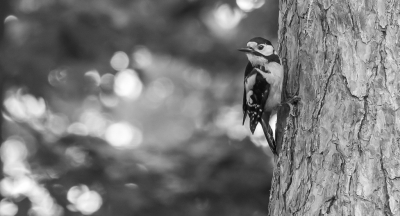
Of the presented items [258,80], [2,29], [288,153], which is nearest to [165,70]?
[2,29]

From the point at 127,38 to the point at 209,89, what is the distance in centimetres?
221

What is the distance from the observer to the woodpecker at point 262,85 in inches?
174

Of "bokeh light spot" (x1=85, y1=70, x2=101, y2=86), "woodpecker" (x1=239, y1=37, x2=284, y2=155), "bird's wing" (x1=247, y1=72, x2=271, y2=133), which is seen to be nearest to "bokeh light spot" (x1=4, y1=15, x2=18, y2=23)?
"bokeh light spot" (x1=85, y1=70, x2=101, y2=86)

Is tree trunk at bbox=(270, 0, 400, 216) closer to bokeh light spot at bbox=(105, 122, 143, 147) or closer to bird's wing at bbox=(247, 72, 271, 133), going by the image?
bird's wing at bbox=(247, 72, 271, 133)

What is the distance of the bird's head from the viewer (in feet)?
15.3

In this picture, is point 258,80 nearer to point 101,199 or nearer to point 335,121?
point 335,121

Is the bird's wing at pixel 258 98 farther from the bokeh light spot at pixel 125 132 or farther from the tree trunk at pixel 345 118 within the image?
the bokeh light spot at pixel 125 132

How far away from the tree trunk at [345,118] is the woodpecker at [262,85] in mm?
486

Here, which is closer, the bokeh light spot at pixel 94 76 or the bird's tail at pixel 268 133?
the bird's tail at pixel 268 133

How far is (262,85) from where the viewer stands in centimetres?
473

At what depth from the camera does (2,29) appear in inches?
281

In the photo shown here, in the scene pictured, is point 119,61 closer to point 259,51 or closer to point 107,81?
point 107,81

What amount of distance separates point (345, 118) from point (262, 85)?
136cm

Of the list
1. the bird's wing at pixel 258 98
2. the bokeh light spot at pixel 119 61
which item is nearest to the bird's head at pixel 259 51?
the bird's wing at pixel 258 98
